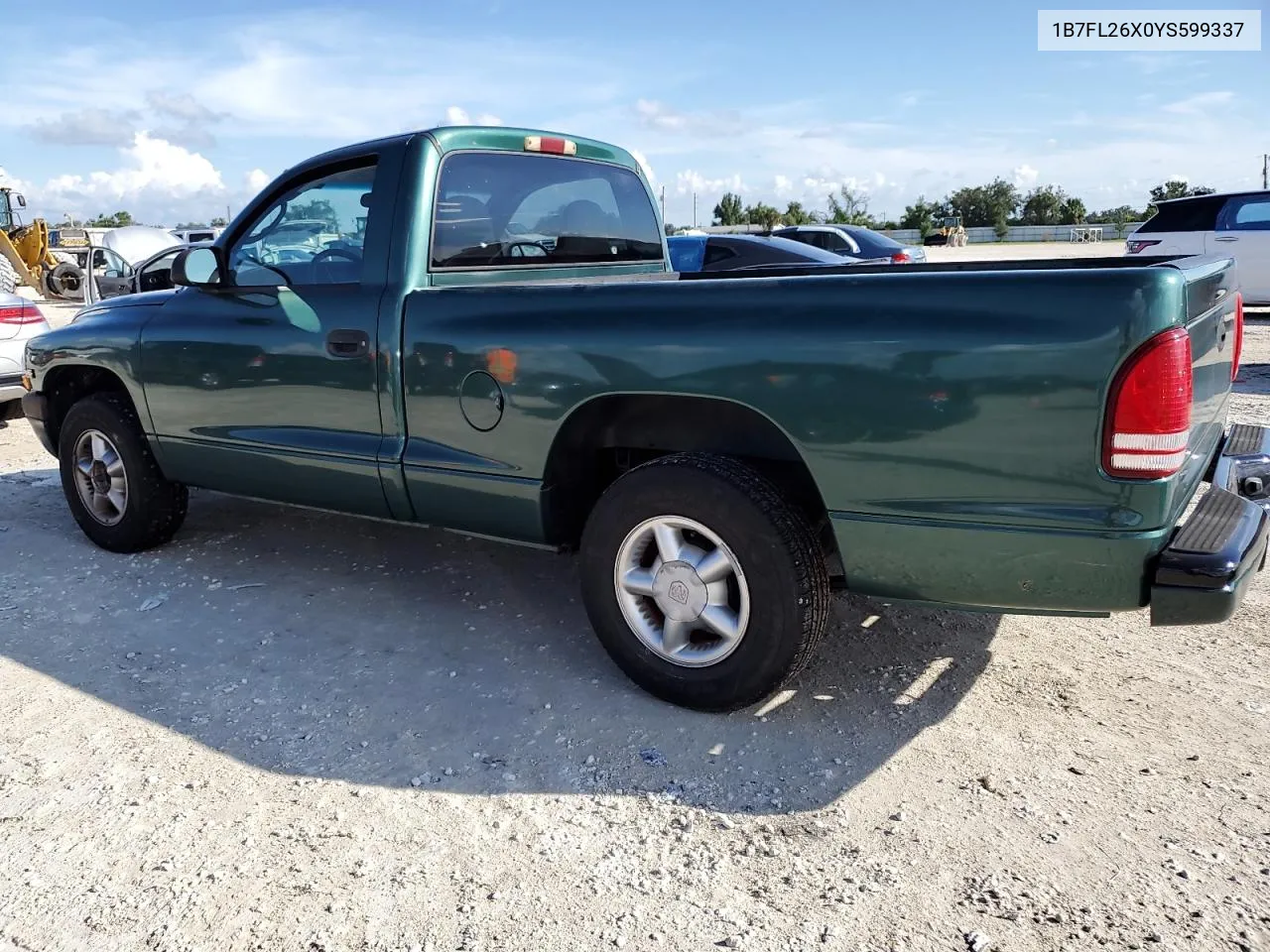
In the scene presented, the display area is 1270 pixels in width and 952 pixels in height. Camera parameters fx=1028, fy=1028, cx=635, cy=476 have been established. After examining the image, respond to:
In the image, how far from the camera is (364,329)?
3.73 m

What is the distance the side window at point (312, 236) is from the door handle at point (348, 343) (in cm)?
21

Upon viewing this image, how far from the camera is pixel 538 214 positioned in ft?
14.0

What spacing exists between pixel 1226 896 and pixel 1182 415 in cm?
112

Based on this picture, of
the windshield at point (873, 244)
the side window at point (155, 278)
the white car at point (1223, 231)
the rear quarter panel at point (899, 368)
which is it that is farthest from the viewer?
the windshield at point (873, 244)

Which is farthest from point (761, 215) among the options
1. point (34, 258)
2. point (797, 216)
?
point (34, 258)

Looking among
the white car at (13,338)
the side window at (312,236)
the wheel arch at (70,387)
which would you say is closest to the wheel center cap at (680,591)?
the side window at (312,236)

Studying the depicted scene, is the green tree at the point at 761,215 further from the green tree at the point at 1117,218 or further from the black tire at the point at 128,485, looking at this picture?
the black tire at the point at 128,485

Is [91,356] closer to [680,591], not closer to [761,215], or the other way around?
[680,591]

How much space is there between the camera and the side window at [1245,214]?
1276 centimetres

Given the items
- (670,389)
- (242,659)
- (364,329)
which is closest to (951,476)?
(670,389)

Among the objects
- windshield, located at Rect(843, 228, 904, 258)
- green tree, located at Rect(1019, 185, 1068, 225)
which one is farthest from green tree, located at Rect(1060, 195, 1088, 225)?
windshield, located at Rect(843, 228, 904, 258)

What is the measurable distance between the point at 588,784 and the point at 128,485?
10.1 feet

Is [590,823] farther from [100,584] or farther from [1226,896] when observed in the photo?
[100,584]

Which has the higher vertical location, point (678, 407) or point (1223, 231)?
point (1223, 231)
